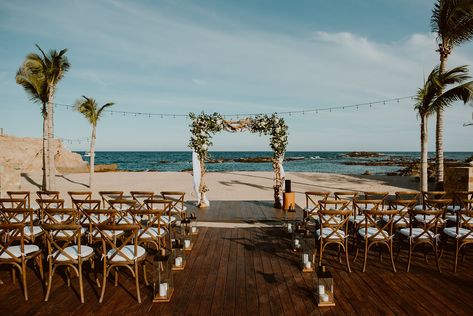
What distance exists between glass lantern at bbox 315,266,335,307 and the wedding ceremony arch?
244 inches

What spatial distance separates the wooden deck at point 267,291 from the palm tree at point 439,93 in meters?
5.46

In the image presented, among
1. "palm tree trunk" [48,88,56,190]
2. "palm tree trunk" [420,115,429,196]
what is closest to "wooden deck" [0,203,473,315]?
"palm tree trunk" [420,115,429,196]

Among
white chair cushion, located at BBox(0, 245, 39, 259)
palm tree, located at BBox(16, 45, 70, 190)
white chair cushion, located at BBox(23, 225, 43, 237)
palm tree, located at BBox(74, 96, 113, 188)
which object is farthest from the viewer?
palm tree, located at BBox(74, 96, 113, 188)

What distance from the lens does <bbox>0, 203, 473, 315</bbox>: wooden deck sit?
149 inches

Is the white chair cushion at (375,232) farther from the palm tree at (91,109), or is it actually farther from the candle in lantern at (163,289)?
the palm tree at (91,109)

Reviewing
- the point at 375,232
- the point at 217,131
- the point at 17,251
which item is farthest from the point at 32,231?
the point at 217,131

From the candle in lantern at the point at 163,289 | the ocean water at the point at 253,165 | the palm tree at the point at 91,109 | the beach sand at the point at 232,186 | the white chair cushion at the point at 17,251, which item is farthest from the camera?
the ocean water at the point at 253,165

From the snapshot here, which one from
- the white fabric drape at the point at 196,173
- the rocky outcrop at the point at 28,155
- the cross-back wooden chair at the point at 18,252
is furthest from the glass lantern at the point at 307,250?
the rocky outcrop at the point at 28,155

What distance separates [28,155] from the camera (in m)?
39.3

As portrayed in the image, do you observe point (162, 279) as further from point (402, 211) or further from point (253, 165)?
point (253, 165)

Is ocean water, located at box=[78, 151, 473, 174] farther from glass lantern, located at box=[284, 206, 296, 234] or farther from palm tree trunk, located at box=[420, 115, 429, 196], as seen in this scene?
palm tree trunk, located at box=[420, 115, 429, 196]

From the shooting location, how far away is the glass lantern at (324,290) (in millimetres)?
3887

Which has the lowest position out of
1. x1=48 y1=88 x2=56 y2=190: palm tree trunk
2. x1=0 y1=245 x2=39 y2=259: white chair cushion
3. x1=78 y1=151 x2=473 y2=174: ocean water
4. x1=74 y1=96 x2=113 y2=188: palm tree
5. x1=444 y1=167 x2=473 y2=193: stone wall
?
x1=78 y1=151 x2=473 y2=174: ocean water

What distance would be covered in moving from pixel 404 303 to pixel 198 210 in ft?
22.9
